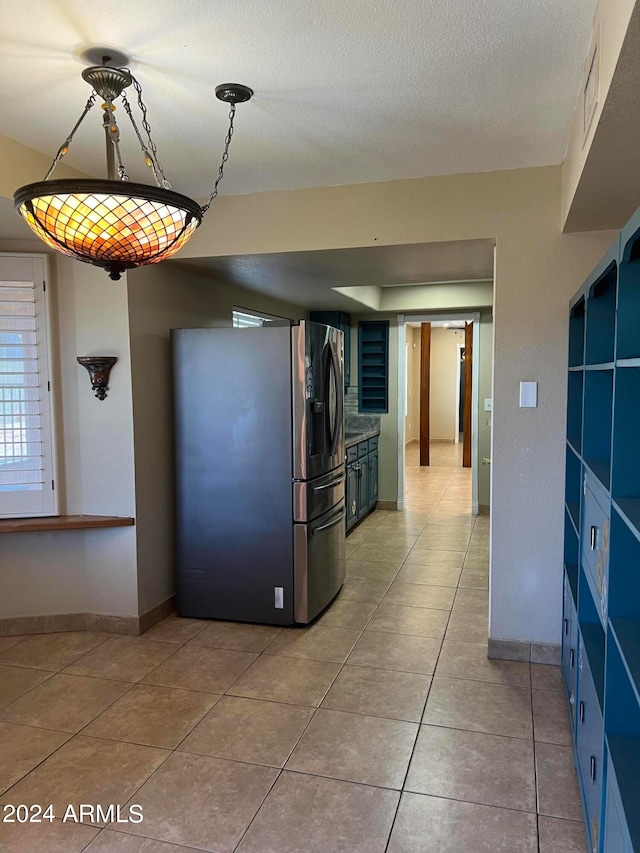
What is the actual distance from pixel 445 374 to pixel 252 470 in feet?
31.3

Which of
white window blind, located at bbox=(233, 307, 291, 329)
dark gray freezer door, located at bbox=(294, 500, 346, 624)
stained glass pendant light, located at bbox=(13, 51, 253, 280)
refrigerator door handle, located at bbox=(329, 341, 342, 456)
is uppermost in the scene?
white window blind, located at bbox=(233, 307, 291, 329)

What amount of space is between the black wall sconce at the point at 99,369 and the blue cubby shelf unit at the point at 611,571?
236 cm

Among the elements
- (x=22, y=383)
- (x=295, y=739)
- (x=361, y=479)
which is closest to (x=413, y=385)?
(x=361, y=479)

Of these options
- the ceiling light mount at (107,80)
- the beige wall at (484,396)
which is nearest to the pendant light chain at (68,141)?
the ceiling light mount at (107,80)

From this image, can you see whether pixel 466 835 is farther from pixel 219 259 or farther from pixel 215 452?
pixel 219 259

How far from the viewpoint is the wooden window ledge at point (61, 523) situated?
10.7 ft

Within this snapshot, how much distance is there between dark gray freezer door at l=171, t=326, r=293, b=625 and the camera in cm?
346

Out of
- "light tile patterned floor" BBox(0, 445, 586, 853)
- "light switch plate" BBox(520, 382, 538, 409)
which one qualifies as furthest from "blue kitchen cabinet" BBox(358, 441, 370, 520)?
"light switch plate" BBox(520, 382, 538, 409)

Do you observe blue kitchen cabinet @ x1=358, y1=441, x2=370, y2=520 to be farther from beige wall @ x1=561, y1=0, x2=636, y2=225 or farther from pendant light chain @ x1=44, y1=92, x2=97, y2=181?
pendant light chain @ x1=44, y1=92, x2=97, y2=181

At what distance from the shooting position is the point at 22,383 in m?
3.31

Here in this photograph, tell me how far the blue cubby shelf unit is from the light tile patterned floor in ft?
1.17

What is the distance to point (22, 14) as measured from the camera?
1.70m

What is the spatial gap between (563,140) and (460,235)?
0.61 metres

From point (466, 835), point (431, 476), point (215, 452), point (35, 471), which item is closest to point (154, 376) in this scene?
point (215, 452)
